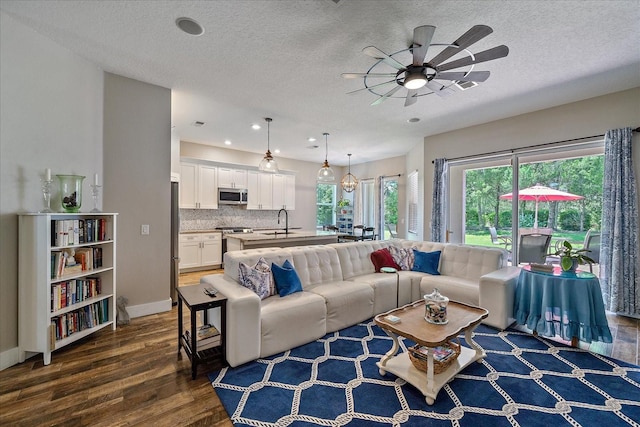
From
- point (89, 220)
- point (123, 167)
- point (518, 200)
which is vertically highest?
point (123, 167)

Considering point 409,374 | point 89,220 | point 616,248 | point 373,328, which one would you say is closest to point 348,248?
point 373,328

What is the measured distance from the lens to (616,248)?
3.53 m

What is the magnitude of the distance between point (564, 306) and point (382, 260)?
2013 mm

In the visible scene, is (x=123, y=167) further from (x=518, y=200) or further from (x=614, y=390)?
(x=518, y=200)

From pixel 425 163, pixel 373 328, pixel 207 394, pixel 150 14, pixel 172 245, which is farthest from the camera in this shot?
pixel 425 163

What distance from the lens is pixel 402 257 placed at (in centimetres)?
422

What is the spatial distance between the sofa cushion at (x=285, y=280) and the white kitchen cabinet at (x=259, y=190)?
448 cm

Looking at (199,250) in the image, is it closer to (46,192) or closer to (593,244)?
(46,192)

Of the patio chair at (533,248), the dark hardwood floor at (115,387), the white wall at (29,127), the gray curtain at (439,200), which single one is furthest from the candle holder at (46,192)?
the patio chair at (533,248)

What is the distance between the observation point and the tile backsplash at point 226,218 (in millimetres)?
6523

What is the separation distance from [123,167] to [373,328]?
3584mm

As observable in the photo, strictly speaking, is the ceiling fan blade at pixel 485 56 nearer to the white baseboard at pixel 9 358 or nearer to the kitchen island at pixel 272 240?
the kitchen island at pixel 272 240

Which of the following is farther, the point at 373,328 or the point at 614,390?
the point at 373,328

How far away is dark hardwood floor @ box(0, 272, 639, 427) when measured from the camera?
5.82 feet
